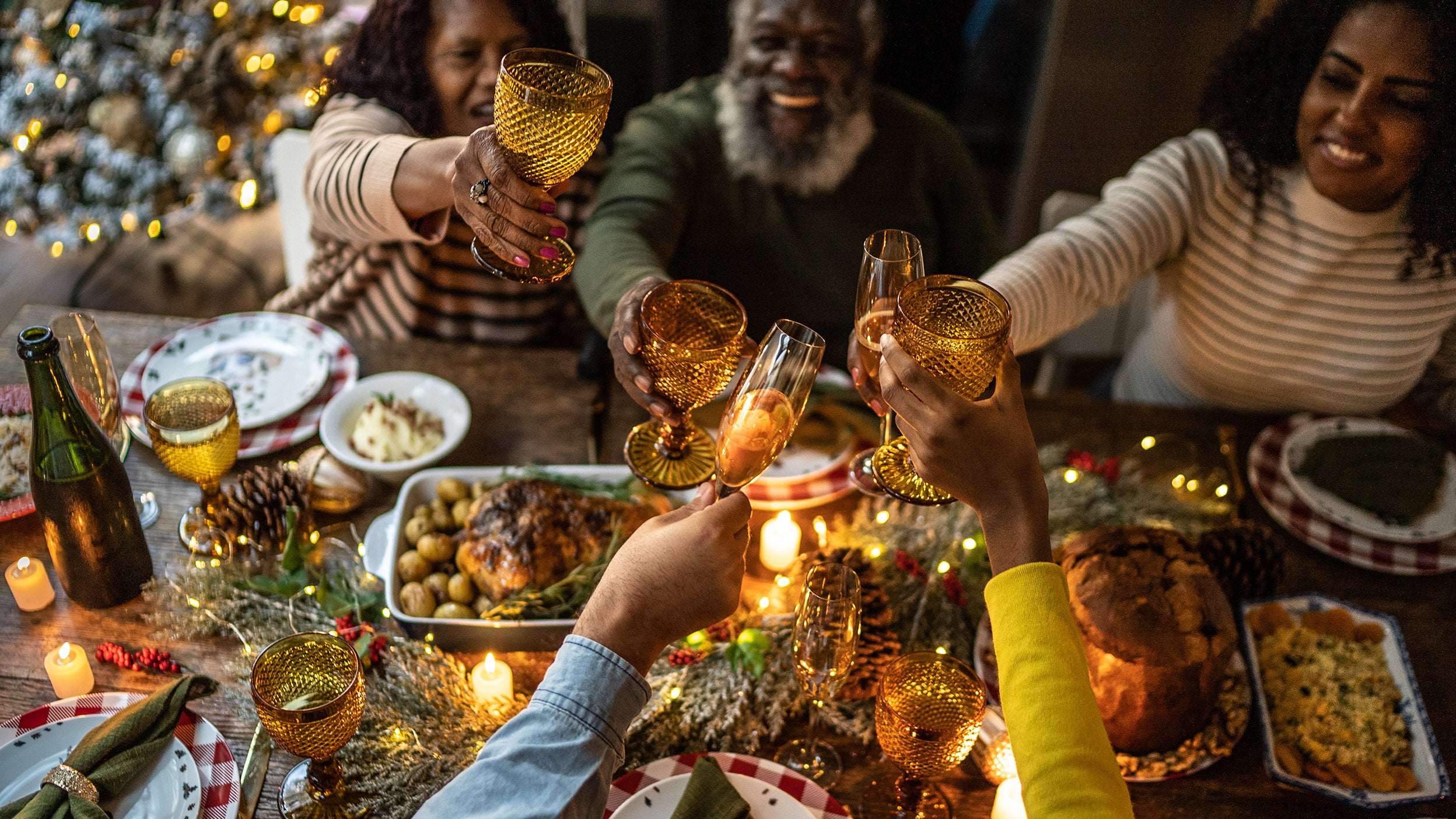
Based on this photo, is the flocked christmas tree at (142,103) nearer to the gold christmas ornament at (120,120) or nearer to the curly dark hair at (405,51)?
the gold christmas ornament at (120,120)

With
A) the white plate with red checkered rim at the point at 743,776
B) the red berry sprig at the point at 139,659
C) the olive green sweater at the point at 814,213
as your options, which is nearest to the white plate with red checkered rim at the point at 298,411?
the red berry sprig at the point at 139,659

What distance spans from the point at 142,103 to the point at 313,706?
2.80 meters

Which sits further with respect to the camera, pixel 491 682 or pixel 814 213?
pixel 814 213

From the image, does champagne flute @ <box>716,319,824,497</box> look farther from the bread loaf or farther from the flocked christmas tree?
the flocked christmas tree

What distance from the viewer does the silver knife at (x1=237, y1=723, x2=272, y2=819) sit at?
1097 mm

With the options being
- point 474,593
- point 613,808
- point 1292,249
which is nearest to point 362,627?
point 474,593

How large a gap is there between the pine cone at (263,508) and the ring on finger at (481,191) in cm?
62

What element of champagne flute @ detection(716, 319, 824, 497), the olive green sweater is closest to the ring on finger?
champagne flute @ detection(716, 319, 824, 497)

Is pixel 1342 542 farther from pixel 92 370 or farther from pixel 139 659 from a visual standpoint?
pixel 92 370

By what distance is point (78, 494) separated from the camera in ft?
4.09

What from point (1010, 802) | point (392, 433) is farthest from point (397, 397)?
point (1010, 802)

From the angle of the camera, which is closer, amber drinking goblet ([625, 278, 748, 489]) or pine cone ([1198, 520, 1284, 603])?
amber drinking goblet ([625, 278, 748, 489])

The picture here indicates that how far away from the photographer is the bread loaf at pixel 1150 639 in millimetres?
1132

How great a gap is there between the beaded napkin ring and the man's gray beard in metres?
1.76
